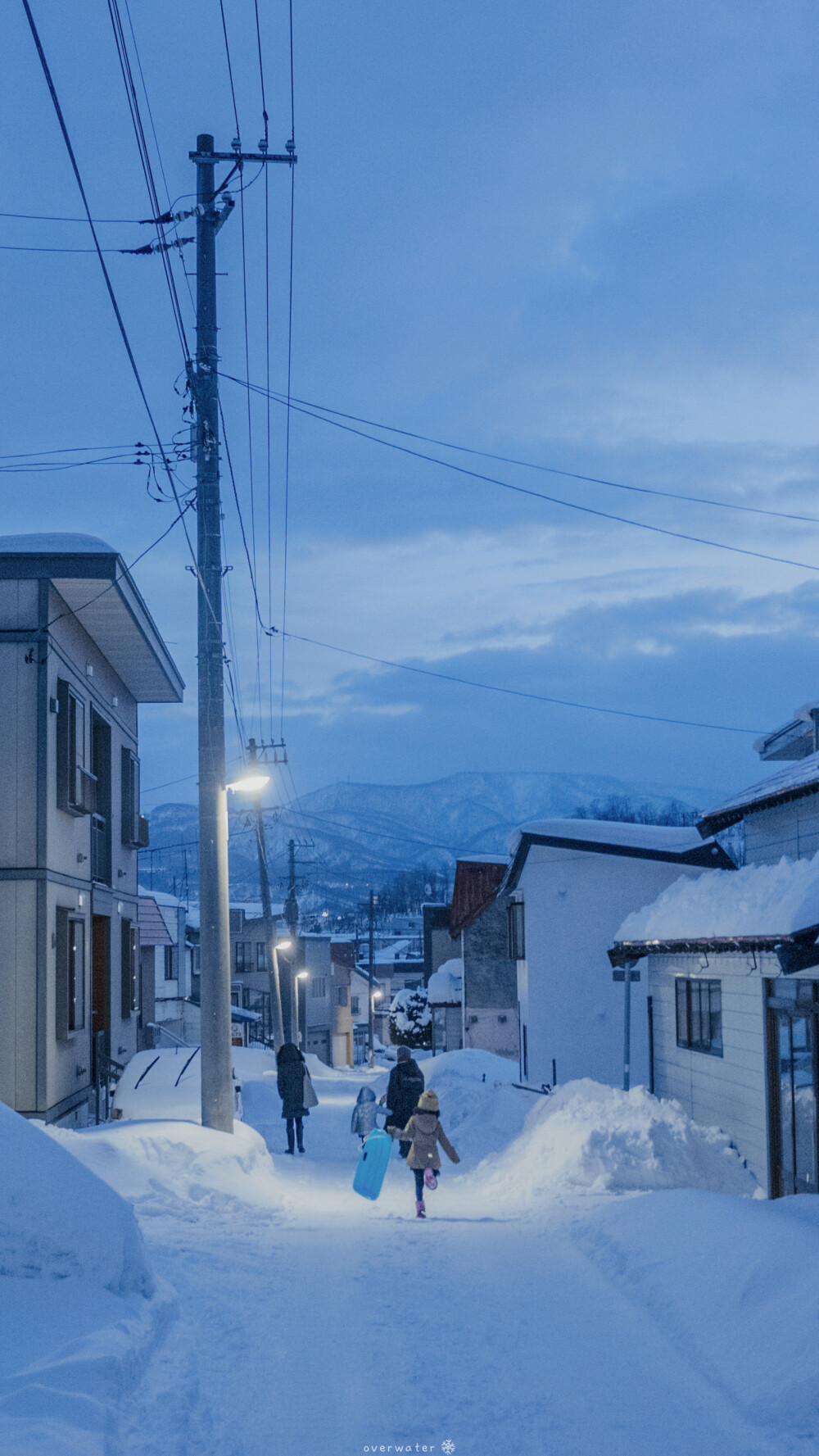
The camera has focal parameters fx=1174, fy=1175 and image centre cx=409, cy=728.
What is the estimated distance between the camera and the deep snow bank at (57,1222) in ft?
21.6

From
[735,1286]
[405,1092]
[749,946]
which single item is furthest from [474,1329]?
[405,1092]

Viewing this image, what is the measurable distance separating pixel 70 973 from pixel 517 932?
14837 mm

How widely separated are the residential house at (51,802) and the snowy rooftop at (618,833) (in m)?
11.1

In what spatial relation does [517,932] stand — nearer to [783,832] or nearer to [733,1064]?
[733,1064]

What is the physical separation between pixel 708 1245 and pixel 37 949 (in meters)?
9.28

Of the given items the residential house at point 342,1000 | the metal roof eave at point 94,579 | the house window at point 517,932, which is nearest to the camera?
the metal roof eave at point 94,579

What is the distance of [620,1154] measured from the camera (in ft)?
43.2

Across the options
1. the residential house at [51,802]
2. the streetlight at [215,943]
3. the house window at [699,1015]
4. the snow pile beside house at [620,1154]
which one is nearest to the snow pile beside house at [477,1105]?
the snow pile beside house at [620,1154]

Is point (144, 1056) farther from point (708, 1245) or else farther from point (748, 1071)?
point (708, 1245)

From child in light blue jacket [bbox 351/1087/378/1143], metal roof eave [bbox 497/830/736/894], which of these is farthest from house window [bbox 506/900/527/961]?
child in light blue jacket [bbox 351/1087/378/1143]

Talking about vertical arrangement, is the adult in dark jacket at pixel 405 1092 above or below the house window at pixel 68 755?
below

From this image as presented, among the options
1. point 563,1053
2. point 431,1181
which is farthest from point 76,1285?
point 563,1053

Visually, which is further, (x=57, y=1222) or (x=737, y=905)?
(x=737, y=905)

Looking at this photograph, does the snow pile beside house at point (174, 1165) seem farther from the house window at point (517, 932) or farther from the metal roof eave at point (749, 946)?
the house window at point (517, 932)
